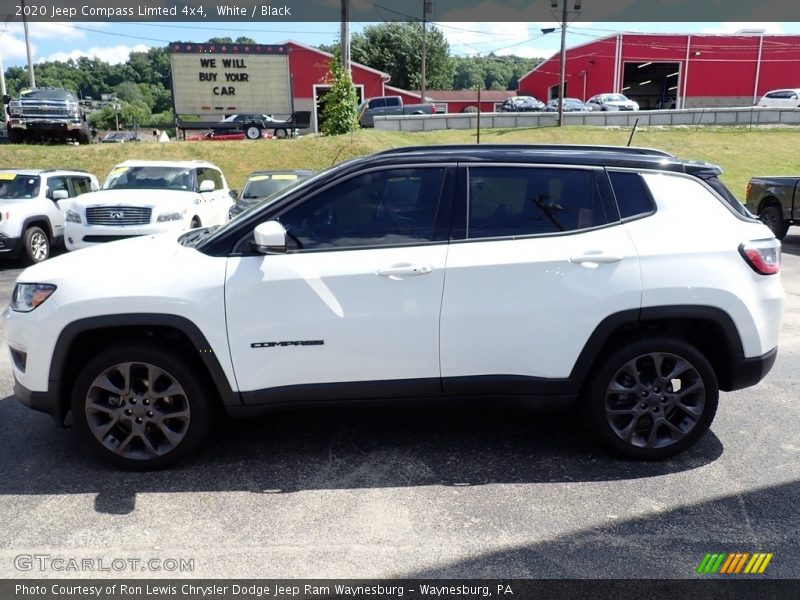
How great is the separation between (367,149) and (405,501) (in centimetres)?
1978

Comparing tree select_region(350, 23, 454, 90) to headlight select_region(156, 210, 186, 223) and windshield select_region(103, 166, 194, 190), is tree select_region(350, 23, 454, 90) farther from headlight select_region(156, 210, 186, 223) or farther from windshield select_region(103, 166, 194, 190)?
headlight select_region(156, 210, 186, 223)

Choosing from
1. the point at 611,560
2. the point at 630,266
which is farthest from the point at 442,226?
the point at 611,560

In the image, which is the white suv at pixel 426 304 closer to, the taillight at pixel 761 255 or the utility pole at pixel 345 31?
the taillight at pixel 761 255

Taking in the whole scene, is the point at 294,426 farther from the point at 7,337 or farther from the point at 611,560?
the point at 611,560

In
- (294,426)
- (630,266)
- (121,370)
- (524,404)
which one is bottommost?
(294,426)

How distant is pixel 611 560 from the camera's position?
287 cm

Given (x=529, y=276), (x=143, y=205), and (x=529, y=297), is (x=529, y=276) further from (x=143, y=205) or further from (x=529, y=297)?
(x=143, y=205)

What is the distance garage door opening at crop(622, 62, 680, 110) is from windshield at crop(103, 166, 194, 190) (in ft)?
158

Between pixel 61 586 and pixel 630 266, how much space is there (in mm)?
3192

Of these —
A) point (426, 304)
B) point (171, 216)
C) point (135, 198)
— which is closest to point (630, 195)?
point (426, 304)

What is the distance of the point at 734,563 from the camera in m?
2.86

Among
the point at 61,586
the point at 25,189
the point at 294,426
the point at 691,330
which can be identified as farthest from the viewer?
the point at 25,189

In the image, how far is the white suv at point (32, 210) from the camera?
34.1 feet

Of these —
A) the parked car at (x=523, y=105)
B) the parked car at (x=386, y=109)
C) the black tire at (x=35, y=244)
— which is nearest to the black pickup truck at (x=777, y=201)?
the black tire at (x=35, y=244)
